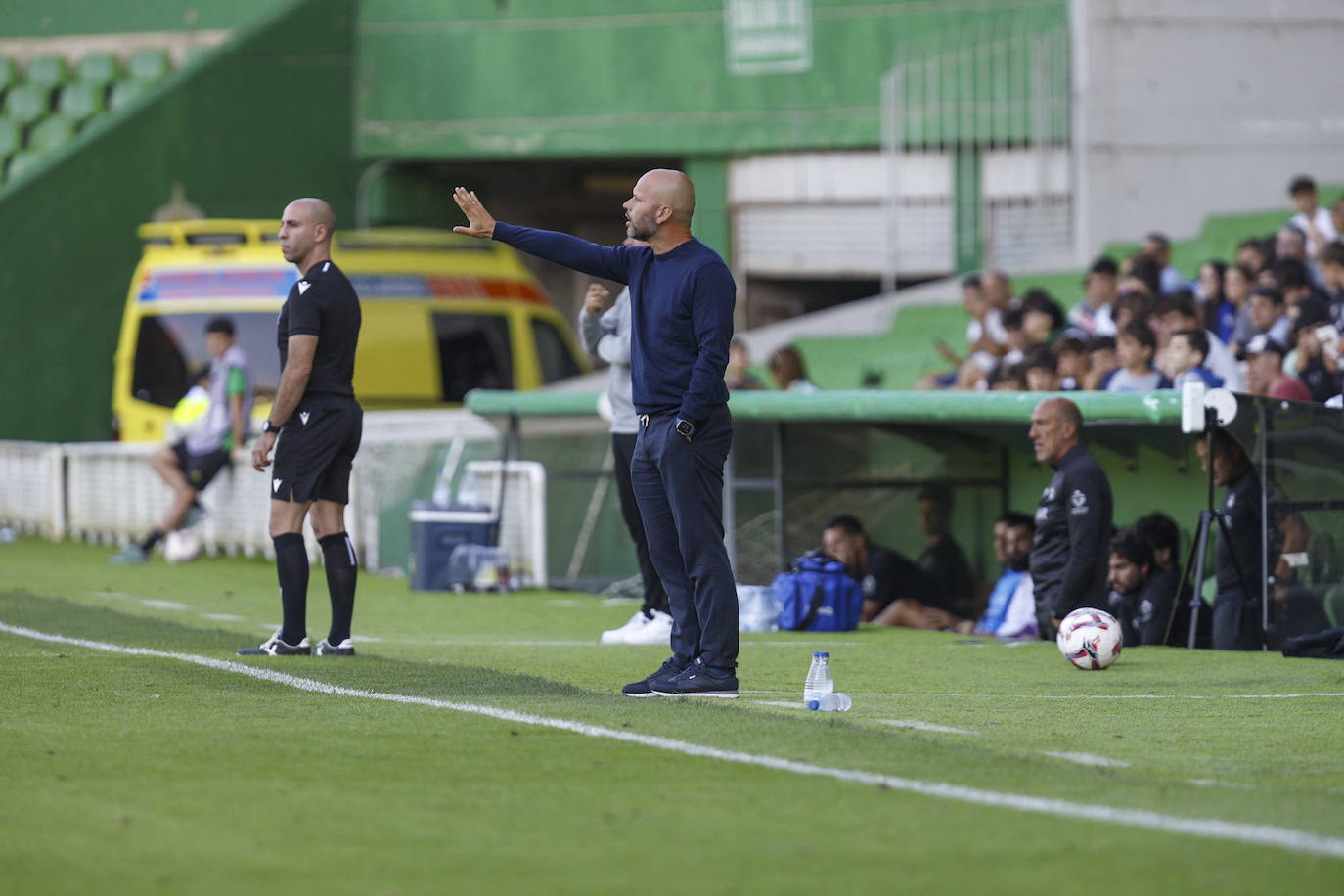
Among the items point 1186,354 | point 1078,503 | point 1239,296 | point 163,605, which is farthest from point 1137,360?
point 163,605

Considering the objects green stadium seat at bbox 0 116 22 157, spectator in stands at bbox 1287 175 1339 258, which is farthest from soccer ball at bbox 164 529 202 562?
green stadium seat at bbox 0 116 22 157

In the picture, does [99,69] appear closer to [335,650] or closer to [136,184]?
[136,184]

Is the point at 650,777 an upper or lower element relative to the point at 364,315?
lower

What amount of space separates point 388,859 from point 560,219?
2387cm

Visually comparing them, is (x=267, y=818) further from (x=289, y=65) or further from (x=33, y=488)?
(x=289, y=65)

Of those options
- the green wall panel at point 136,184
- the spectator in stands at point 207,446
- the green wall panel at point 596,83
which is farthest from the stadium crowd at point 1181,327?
the green wall panel at point 136,184

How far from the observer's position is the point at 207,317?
1923 cm

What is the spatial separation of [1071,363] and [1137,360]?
101cm

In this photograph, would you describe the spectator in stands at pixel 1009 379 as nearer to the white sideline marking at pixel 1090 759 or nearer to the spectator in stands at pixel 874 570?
the spectator in stands at pixel 874 570

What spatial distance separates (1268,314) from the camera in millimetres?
13812

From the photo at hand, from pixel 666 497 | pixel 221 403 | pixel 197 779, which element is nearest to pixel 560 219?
pixel 221 403

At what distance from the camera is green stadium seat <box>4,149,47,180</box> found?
24.8 metres

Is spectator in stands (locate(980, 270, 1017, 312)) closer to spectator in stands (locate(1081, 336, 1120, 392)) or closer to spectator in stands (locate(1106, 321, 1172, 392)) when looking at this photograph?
spectator in stands (locate(1081, 336, 1120, 392))

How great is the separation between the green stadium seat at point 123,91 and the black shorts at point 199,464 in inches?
395
